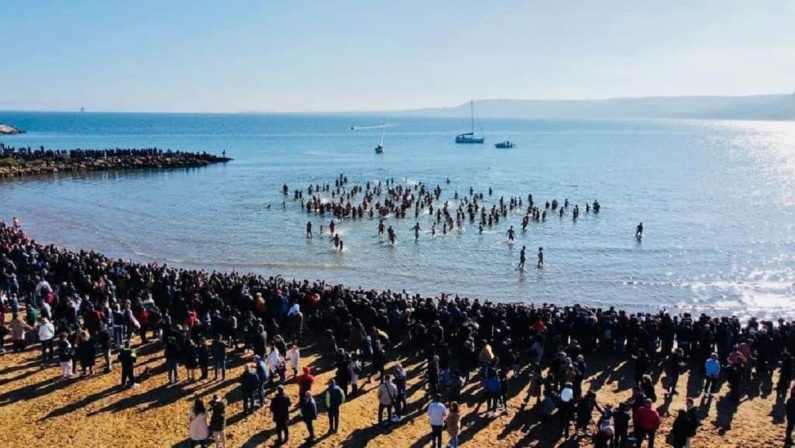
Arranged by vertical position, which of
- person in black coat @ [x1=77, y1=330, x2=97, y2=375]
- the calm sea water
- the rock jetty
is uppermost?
the rock jetty

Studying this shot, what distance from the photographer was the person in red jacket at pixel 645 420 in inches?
529

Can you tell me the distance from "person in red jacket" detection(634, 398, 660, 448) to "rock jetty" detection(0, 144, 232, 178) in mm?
78475

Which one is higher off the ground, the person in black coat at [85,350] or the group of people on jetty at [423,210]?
the person in black coat at [85,350]

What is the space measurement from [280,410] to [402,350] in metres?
7.02

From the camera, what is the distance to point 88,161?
283 ft

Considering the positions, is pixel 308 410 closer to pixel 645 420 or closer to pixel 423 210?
pixel 645 420

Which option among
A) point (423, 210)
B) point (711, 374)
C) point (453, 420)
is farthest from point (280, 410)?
point (423, 210)

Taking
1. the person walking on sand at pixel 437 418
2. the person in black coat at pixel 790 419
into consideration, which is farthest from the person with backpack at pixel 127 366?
the person in black coat at pixel 790 419

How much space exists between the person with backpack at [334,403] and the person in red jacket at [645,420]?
6490 mm

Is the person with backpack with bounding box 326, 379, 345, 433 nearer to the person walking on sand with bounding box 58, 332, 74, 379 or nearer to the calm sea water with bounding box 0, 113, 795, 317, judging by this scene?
the person walking on sand with bounding box 58, 332, 74, 379

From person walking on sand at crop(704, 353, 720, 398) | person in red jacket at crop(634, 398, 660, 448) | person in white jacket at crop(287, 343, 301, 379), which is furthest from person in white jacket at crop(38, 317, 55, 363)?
person walking on sand at crop(704, 353, 720, 398)

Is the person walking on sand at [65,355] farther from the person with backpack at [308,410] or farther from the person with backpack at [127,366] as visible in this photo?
the person with backpack at [308,410]

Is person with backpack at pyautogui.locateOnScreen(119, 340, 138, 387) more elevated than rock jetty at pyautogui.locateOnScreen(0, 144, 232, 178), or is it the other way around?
rock jetty at pyautogui.locateOnScreen(0, 144, 232, 178)

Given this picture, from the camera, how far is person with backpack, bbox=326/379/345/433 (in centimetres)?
1407
